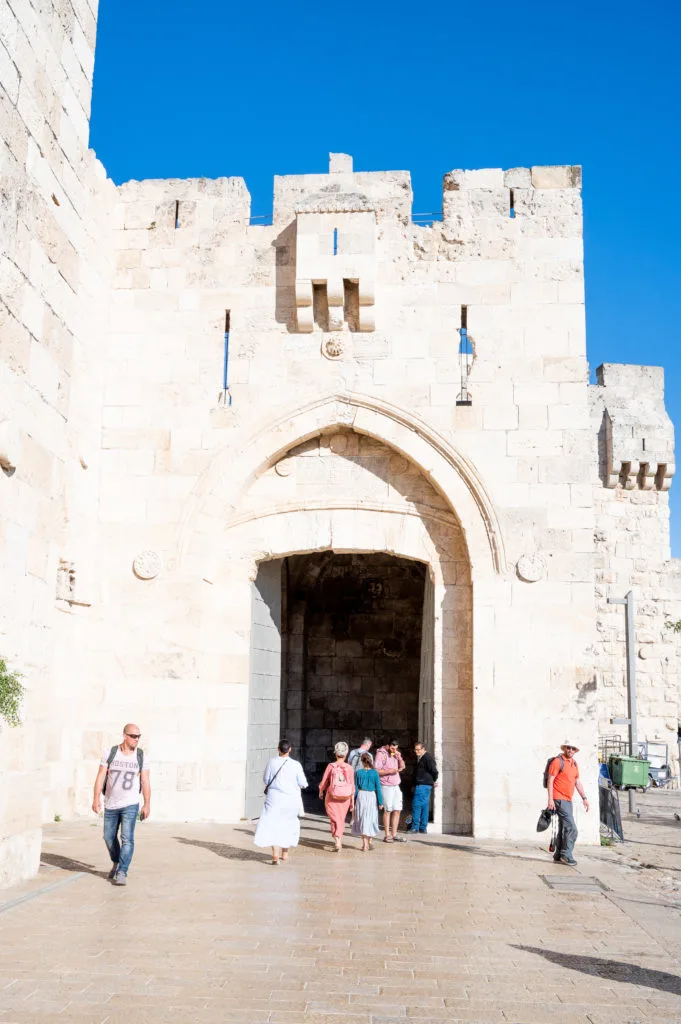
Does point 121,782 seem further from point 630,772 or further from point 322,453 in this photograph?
point 630,772

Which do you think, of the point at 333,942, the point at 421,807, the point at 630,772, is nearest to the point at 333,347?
the point at 421,807

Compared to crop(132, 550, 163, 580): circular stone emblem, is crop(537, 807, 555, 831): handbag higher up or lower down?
lower down

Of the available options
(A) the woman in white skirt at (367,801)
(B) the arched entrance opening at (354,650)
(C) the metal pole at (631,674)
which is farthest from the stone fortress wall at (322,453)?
(B) the arched entrance opening at (354,650)

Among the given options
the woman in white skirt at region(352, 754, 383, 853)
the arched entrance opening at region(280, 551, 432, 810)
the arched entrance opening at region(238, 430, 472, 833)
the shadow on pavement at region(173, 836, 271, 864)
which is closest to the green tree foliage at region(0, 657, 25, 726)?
the shadow on pavement at region(173, 836, 271, 864)

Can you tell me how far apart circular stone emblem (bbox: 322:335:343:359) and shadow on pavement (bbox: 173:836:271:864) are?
195 inches

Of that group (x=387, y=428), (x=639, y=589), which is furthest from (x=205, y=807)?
(x=639, y=589)

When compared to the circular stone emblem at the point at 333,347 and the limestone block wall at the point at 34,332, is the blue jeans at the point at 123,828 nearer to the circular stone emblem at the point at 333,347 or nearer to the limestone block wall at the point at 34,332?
the limestone block wall at the point at 34,332

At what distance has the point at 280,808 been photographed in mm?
7359

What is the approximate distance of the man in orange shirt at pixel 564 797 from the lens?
783 cm

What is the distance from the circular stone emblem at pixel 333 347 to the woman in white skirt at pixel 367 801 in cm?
409

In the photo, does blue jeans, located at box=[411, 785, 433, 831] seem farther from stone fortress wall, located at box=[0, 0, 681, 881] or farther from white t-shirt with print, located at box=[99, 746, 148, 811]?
→ white t-shirt with print, located at box=[99, 746, 148, 811]

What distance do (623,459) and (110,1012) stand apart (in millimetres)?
13443

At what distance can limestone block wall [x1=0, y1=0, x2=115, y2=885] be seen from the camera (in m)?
6.30

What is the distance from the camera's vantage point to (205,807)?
9578 mm
